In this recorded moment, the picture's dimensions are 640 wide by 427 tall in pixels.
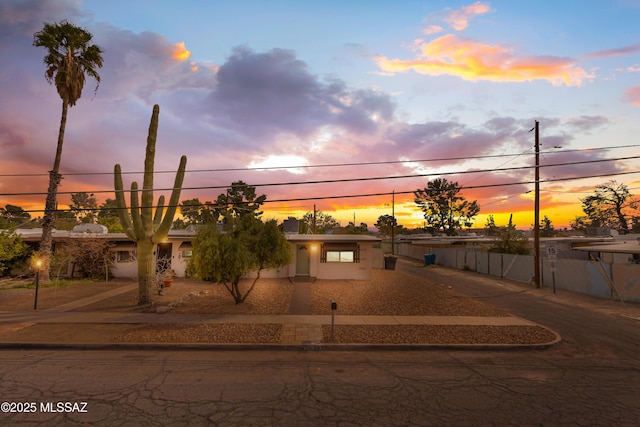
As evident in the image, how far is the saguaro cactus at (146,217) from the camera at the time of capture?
1426 cm

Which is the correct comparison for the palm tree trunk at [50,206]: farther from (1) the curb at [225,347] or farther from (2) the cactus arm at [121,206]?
(1) the curb at [225,347]

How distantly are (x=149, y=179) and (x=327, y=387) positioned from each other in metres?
12.1

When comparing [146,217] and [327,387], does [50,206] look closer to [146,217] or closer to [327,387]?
[146,217]

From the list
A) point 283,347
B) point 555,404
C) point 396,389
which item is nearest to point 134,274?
point 283,347

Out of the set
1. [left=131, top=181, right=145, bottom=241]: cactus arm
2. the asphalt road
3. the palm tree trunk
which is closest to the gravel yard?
the asphalt road

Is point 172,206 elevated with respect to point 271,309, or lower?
elevated

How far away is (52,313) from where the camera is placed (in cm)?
1317

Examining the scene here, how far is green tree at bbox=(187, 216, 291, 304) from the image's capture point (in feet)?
44.9

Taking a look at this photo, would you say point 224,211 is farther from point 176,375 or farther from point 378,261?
A: point 176,375

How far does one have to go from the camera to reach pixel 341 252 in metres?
23.7

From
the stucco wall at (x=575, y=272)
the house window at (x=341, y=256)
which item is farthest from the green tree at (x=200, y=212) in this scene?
the stucco wall at (x=575, y=272)

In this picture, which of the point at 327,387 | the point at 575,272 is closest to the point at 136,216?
the point at 327,387

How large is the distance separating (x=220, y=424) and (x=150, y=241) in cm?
1110

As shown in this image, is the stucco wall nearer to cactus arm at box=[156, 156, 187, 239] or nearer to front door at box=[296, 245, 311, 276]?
front door at box=[296, 245, 311, 276]
